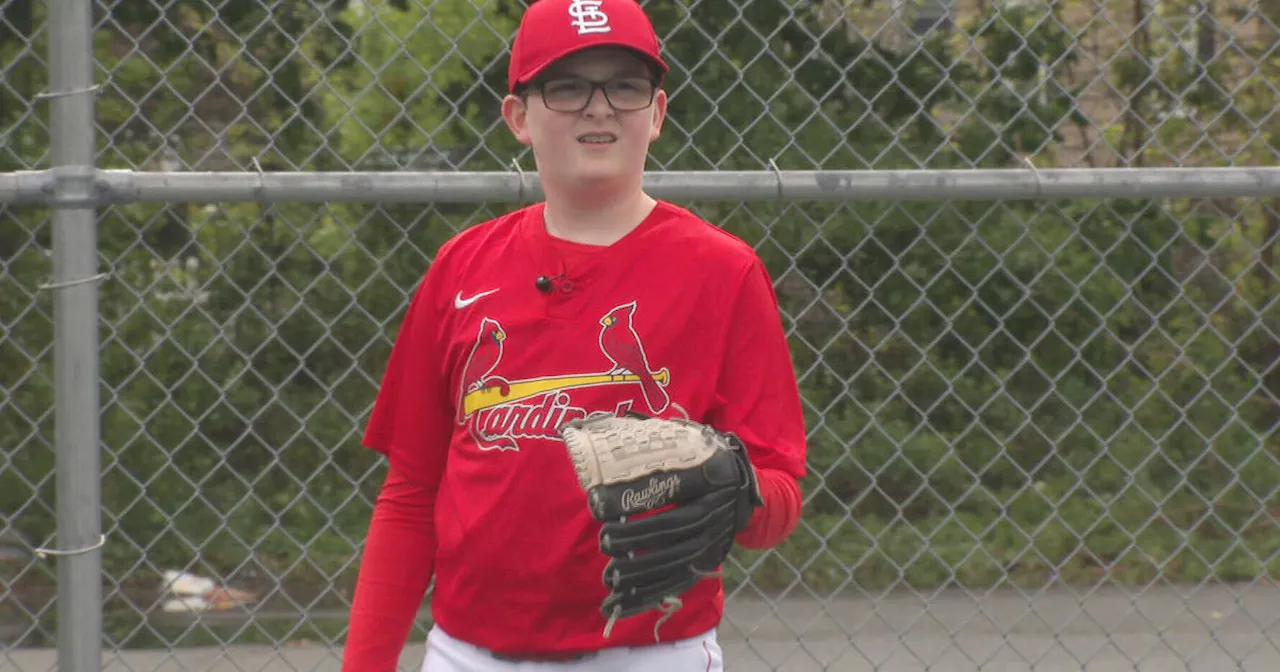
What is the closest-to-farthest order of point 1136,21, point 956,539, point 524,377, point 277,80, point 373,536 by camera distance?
point 524,377
point 373,536
point 277,80
point 956,539
point 1136,21

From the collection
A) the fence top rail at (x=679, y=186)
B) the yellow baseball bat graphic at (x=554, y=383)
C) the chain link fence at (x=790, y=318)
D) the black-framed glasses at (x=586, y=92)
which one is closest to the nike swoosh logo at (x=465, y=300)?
the yellow baseball bat graphic at (x=554, y=383)

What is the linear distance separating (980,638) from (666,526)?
3117mm

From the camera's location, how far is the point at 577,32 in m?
1.94

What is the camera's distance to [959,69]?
16.3 feet

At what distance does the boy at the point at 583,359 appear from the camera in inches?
77.4

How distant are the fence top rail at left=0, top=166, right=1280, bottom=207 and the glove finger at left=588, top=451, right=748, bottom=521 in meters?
1.26

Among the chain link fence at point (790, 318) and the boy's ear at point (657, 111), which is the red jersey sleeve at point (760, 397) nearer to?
the boy's ear at point (657, 111)

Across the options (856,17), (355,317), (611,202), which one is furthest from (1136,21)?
(611,202)

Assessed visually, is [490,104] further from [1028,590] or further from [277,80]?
[1028,590]

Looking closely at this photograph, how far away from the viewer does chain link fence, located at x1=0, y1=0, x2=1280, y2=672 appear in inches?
174

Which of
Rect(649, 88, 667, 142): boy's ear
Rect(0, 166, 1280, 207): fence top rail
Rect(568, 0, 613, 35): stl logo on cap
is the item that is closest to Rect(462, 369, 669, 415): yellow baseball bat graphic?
Rect(649, 88, 667, 142): boy's ear

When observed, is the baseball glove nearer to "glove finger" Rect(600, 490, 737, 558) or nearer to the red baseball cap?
"glove finger" Rect(600, 490, 737, 558)

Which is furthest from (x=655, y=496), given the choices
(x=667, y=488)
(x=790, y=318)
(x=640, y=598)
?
(x=790, y=318)

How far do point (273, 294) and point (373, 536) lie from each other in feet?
10.0
